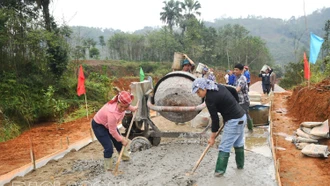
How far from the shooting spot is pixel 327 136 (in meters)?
5.97

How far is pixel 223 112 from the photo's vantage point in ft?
13.2

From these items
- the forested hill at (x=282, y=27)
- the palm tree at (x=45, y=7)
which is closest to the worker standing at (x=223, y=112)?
the palm tree at (x=45, y=7)

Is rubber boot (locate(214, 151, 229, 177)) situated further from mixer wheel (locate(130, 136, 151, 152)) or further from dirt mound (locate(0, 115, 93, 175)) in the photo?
dirt mound (locate(0, 115, 93, 175))

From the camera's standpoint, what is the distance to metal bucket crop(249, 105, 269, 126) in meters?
7.37

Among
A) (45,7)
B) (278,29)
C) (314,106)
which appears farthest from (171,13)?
(278,29)

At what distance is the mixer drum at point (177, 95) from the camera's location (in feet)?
18.0

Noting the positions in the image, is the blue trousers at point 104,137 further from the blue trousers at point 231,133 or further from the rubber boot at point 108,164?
the blue trousers at point 231,133

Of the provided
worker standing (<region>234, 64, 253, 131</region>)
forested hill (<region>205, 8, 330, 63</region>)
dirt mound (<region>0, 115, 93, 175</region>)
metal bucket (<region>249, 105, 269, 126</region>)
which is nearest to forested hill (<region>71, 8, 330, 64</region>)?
forested hill (<region>205, 8, 330, 63</region>)

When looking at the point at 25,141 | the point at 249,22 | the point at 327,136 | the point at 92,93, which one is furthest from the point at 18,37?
the point at 249,22

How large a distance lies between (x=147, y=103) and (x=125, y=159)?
1.27 m

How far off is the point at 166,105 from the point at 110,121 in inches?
60.5

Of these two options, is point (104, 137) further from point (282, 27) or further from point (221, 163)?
point (282, 27)

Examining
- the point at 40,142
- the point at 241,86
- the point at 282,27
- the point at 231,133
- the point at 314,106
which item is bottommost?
the point at 40,142

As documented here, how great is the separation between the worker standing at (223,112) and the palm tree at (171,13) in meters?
49.1
